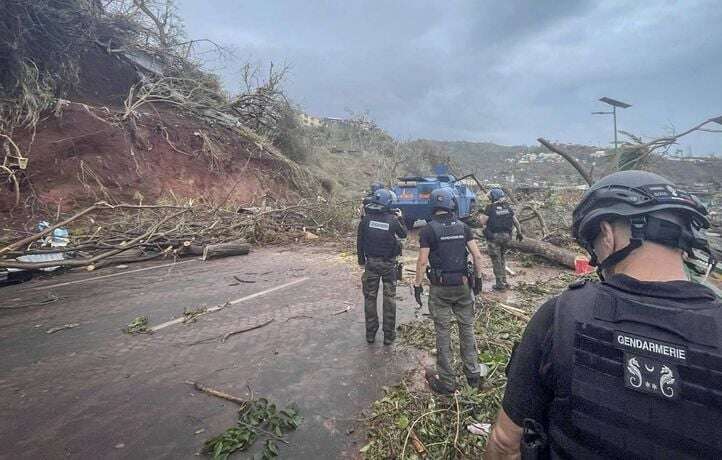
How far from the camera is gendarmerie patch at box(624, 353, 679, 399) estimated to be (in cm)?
102

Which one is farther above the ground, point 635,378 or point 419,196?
point 419,196

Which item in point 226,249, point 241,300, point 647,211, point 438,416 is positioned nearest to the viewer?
point 647,211

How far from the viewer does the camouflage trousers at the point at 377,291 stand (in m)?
4.74

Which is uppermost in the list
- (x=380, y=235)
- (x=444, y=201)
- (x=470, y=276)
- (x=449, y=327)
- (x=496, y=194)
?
(x=444, y=201)

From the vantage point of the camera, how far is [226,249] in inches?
377

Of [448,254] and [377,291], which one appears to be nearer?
[448,254]

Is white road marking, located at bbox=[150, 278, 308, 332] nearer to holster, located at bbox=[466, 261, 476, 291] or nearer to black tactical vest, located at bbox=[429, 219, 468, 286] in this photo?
black tactical vest, located at bbox=[429, 219, 468, 286]

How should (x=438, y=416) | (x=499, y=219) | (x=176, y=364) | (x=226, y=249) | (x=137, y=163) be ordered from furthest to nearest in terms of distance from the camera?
1. (x=137, y=163)
2. (x=226, y=249)
3. (x=499, y=219)
4. (x=176, y=364)
5. (x=438, y=416)

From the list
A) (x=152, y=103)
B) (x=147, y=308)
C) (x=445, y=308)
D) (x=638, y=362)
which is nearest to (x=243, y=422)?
(x=445, y=308)

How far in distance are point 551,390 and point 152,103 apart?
16.7 meters

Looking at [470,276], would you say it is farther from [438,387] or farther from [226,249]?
[226,249]

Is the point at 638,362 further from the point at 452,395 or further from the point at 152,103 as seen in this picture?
the point at 152,103

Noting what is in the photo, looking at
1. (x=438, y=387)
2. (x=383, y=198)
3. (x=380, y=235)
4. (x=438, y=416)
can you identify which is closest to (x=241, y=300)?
(x=380, y=235)

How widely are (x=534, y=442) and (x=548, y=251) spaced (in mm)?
8555
